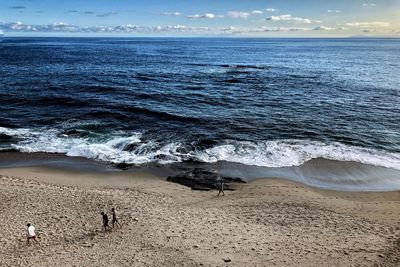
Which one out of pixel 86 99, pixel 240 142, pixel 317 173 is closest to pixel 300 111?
pixel 240 142

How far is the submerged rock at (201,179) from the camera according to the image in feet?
98.1

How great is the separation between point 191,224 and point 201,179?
25.6ft

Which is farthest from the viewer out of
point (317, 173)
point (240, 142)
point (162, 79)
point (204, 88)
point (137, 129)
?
point (162, 79)

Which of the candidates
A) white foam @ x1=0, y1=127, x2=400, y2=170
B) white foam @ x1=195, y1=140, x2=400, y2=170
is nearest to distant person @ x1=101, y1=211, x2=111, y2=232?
white foam @ x1=0, y1=127, x2=400, y2=170

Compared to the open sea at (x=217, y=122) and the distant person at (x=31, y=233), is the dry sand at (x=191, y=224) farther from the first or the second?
the open sea at (x=217, y=122)

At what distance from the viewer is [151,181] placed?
30891mm

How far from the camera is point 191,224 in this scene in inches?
913

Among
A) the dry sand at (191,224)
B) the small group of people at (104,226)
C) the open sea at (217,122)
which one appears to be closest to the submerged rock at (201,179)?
the dry sand at (191,224)

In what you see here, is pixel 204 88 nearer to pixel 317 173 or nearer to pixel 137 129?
pixel 137 129

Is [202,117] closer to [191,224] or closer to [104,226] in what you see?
[191,224]

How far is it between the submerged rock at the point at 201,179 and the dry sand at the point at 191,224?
850 millimetres

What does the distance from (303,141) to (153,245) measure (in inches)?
958

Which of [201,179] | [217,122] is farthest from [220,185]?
[217,122]

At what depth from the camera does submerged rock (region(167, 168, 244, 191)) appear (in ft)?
98.1
